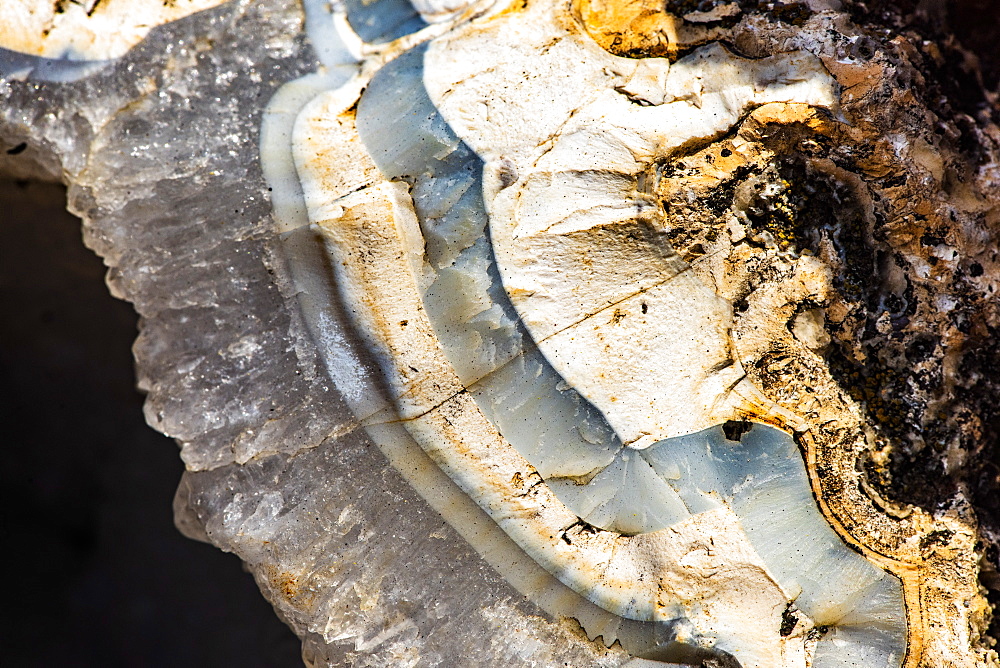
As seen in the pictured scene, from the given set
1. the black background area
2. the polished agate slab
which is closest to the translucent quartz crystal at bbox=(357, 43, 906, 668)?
the polished agate slab

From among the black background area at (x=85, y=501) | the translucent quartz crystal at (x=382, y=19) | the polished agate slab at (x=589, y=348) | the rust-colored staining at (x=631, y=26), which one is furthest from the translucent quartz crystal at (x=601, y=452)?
the black background area at (x=85, y=501)


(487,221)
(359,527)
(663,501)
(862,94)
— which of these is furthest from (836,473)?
(359,527)

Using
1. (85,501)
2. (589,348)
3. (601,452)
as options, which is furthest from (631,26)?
(85,501)

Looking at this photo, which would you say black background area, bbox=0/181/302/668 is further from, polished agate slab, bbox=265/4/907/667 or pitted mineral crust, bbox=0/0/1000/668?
polished agate slab, bbox=265/4/907/667

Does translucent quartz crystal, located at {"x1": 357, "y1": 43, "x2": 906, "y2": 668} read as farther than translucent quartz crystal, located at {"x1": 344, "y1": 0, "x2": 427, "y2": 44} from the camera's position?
No

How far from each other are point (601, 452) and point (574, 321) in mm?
310

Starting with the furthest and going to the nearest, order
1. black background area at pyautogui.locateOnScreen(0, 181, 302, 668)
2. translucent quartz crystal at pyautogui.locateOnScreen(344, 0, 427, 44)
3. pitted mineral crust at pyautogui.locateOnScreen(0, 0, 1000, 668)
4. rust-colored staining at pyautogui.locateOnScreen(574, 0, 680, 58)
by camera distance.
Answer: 1. black background area at pyautogui.locateOnScreen(0, 181, 302, 668)
2. translucent quartz crystal at pyautogui.locateOnScreen(344, 0, 427, 44)
3. rust-colored staining at pyautogui.locateOnScreen(574, 0, 680, 58)
4. pitted mineral crust at pyautogui.locateOnScreen(0, 0, 1000, 668)

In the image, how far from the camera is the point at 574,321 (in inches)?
55.8

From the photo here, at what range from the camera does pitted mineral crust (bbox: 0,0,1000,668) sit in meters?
1.35

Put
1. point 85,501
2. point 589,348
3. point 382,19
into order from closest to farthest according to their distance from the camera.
A: point 589,348 → point 382,19 → point 85,501

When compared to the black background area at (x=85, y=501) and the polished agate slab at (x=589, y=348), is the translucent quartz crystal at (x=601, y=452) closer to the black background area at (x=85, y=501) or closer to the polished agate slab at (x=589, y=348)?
the polished agate slab at (x=589, y=348)

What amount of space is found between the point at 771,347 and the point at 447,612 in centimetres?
95

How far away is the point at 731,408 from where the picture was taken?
1.39m

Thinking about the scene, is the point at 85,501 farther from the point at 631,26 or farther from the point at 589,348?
the point at 631,26
